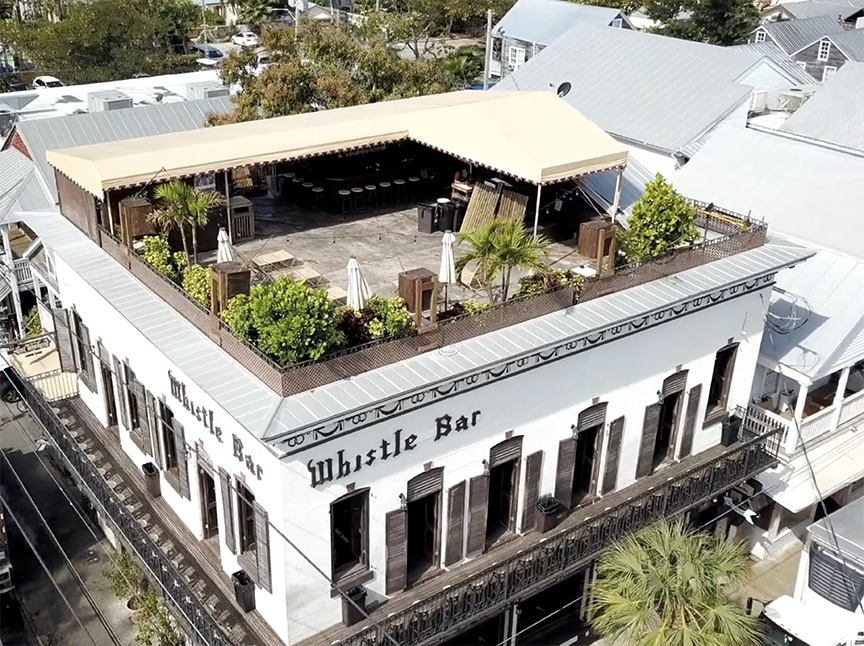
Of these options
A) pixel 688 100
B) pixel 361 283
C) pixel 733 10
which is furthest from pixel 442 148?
pixel 733 10

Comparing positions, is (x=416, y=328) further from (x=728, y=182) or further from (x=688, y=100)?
(x=688, y=100)

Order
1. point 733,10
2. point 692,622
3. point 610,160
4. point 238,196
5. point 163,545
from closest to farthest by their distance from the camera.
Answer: point 692,622
point 163,545
point 610,160
point 238,196
point 733,10

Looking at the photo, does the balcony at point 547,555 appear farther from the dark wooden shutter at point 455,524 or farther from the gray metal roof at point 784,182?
the gray metal roof at point 784,182

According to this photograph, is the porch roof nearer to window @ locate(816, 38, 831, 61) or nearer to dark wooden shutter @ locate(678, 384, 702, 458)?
dark wooden shutter @ locate(678, 384, 702, 458)

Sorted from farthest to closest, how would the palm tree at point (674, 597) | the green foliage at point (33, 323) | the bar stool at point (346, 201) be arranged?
the green foliage at point (33, 323), the bar stool at point (346, 201), the palm tree at point (674, 597)

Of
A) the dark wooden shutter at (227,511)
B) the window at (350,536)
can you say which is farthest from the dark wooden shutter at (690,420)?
the dark wooden shutter at (227,511)

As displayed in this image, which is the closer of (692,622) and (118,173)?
(692,622)
